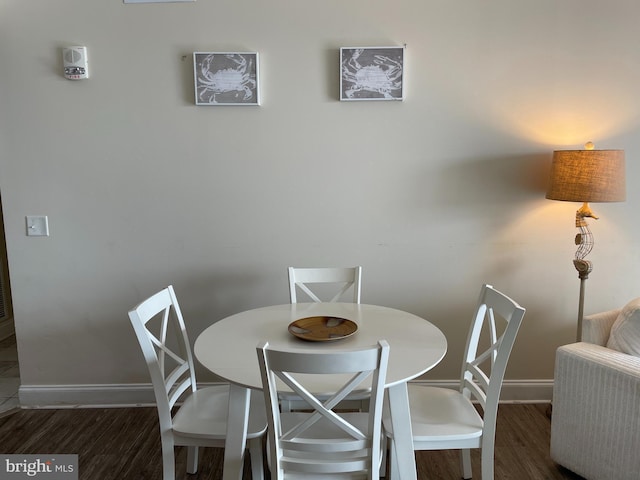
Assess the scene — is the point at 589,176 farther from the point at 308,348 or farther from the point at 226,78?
the point at 226,78

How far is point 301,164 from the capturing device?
2.68 metres

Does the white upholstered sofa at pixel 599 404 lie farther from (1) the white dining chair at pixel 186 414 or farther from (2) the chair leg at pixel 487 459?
(1) the white dining chair at pixel 186 414

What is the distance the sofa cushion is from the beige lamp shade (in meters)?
0.55

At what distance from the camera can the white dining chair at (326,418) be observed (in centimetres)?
138

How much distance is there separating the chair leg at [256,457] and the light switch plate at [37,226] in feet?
5.80

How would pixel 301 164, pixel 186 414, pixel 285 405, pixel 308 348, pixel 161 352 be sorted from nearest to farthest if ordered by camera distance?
pixel 308 348, pixel 186 414, pixel 161 352, pixel 285 405, pixel 301 164

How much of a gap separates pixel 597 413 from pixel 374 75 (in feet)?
6.35

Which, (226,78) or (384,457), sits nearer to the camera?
(384,457)

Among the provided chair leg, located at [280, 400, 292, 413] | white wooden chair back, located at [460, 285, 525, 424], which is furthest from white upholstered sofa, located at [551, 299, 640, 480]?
chair leg, located at [280, 400, 292, 413]

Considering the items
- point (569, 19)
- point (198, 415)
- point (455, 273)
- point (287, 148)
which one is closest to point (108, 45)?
point (287, 148)

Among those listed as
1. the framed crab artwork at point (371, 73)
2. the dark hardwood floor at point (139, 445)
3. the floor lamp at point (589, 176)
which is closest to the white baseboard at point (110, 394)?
the dark hardwood floor at point (139, 445)

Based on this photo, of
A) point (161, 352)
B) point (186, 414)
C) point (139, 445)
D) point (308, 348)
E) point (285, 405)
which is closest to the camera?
point (308, 348)

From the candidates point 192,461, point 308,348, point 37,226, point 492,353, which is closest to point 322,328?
point 308,348

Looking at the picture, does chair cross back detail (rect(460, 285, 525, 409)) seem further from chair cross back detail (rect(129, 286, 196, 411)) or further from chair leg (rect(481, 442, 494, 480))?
chair cross back detail (rect(129, 286, 196, 411))
